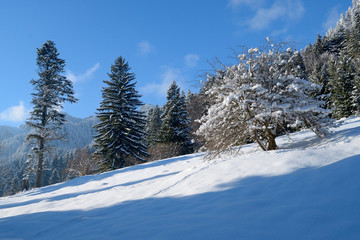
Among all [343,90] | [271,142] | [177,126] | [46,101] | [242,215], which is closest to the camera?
[242,215]

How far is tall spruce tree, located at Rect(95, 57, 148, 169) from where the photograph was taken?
1722 centimetres

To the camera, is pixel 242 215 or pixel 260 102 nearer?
pixel 242 215

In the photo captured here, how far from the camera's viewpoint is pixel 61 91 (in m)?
16.7

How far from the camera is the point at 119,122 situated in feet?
57.8

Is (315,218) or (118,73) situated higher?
(118,73)

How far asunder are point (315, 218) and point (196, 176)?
329cm

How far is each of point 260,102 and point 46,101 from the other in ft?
54.8

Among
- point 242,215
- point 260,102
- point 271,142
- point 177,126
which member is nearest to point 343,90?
point 177,126

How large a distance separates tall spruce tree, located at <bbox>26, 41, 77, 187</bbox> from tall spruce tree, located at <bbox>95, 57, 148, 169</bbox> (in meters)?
3.17

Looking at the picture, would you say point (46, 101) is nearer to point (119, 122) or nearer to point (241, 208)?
point (119, 122)

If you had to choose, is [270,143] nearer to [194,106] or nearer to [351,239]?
[351,239]

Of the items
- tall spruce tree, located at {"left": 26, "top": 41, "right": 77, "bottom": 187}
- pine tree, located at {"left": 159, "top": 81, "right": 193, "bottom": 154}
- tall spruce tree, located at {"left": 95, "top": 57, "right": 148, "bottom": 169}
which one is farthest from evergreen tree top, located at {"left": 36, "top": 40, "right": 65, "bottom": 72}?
pine tree, located at {"left": 159, "top": 81, "right": 193, "bottom": 154}

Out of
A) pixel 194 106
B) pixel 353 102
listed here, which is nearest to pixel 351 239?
pixel 194 106

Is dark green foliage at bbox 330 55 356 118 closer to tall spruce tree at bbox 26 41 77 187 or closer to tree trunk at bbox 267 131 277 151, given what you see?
tree trunk at bbox 267 131 277 151
